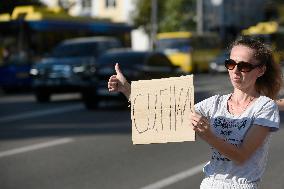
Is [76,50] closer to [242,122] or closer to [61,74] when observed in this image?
[61,74]

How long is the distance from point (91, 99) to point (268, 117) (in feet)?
51.4

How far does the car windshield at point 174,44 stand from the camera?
Result: 41.7 metres

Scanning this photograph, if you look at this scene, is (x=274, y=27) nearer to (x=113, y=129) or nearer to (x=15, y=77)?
(x=15, y=77)

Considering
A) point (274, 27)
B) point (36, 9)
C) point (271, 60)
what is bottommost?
point (274, 27)

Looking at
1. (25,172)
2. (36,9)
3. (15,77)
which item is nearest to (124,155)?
(25,172)

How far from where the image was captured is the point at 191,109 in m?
3.40

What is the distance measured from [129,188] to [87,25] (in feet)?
83.5

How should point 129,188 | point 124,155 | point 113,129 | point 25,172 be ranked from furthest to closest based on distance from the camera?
1. point 113,129
2. point 124,155
3. point 25,172
4. point 129,188

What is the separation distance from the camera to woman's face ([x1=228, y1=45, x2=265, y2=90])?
11.0ft

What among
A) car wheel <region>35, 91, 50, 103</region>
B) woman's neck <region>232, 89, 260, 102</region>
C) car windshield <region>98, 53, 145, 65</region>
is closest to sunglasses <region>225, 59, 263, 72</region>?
woman's neck <region>232, 89, 260, 102</region>

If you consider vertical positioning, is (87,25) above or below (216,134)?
below

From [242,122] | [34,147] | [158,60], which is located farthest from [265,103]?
[158,60]

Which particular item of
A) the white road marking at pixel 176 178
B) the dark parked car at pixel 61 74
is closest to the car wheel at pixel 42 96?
the dark parked car at pixel 61 74

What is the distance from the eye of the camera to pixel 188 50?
1628 inches
